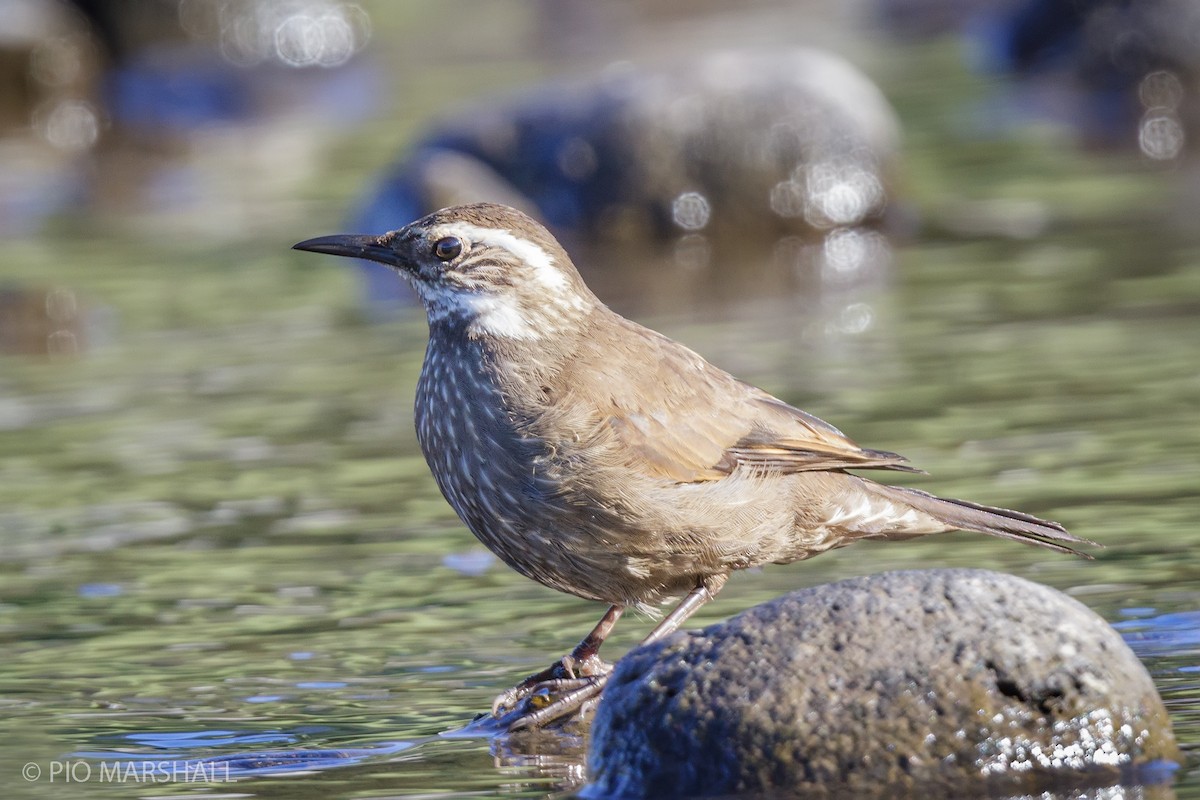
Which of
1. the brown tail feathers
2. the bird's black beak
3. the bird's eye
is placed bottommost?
the brown tail feathers

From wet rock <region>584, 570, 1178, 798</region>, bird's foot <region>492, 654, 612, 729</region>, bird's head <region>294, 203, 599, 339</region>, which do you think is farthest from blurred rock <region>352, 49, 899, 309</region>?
wet rock <region>584, 570, 1178, 798</region>

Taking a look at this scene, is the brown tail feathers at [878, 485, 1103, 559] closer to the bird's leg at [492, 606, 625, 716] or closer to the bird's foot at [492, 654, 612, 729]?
the bird's leg at [492, 606, 625, 716]

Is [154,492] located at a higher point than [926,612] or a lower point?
higher

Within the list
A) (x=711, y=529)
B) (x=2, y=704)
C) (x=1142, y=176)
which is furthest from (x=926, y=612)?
(x=1142, y=176)

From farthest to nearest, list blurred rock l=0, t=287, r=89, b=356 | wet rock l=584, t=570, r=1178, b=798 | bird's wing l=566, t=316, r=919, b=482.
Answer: blurred rock l=0, t=287, r=89, b=356 → bird's wing l=566, t=316, r=919, b=482 → wet rock l=584, t=570, r=1178, b=798

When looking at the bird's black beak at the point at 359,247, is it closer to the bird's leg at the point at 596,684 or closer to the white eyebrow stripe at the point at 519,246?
the white eyebrow stripe at the point at 519,246

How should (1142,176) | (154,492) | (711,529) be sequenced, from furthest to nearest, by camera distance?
(1142,176) < (154,492) < (711,529)

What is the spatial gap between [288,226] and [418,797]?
13460mm

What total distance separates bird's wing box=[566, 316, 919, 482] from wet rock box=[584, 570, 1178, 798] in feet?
4.16

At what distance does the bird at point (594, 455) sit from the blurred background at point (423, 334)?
0.69 m

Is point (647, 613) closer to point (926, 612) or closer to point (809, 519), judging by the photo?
point (809, 519)

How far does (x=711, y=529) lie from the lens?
7.36 m

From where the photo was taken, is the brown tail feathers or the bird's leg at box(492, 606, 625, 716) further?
the brown tail feathers

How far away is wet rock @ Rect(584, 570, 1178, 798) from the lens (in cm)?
603
